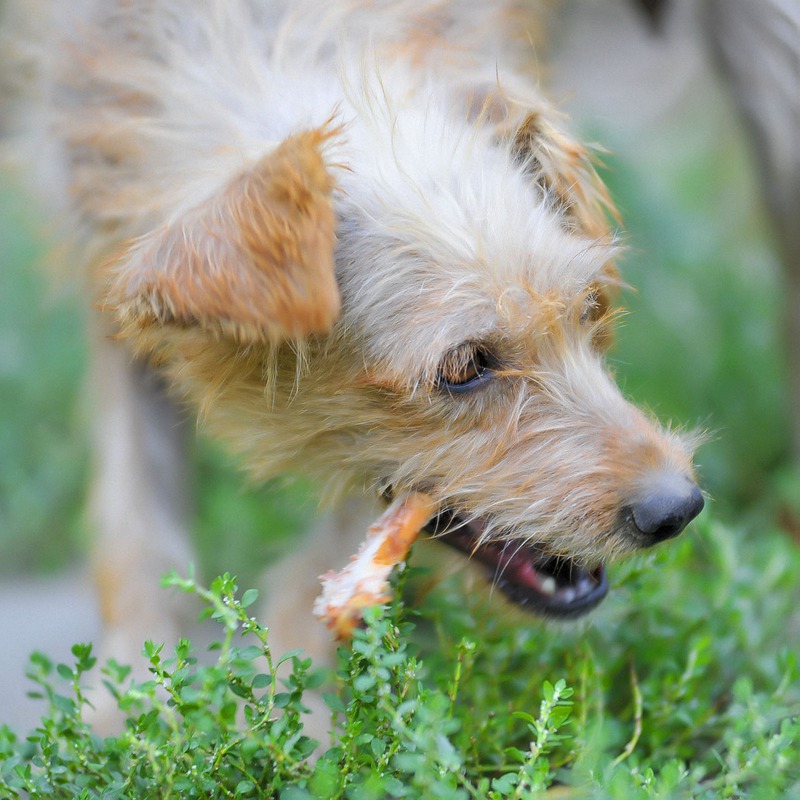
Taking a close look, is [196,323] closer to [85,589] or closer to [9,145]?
[9,145]

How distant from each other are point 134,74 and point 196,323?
3.95ft

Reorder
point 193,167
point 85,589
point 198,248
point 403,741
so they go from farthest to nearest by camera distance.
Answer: point 85,589 < point 193,167 < point 198,248 < point 403,741

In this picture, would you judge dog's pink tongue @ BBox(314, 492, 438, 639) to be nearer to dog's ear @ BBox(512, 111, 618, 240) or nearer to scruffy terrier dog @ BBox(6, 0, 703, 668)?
scruffy terrier dog @ BBox(6, 0, 703, 668)

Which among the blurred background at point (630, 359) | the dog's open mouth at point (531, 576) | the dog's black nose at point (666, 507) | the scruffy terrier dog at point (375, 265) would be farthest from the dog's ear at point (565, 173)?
the blurred background at point (630, 359)

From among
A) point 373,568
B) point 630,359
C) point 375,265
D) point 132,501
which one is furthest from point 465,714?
point 630,359

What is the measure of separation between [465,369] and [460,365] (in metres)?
0.02

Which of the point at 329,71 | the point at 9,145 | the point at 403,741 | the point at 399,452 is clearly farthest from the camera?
the point at 9,145

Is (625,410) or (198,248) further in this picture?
(625,410)

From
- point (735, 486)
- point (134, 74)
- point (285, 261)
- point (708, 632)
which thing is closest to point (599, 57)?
point (735, 486)

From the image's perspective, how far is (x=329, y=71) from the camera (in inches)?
110

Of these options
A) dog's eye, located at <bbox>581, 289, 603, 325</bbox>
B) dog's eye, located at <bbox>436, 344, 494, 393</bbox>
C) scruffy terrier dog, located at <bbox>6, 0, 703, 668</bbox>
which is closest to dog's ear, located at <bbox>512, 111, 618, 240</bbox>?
scruffy terrier dog, located at <bbox>6, 0, 703, 668</bbox>

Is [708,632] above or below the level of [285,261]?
below

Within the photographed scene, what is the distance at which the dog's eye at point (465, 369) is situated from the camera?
2.26 metres

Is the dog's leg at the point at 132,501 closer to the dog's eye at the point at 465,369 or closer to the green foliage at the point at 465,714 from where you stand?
the green foliage at the point at 465,714
